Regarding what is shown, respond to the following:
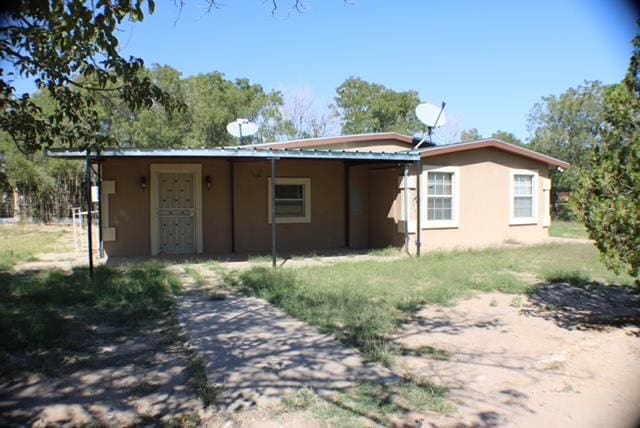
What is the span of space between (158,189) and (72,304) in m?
5.41

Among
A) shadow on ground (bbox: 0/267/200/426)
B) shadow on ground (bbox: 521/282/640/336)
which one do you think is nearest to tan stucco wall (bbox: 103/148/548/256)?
shadow on ground (bbox: 0/267/200/426)

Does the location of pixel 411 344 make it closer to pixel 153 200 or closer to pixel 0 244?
pixel 153 200

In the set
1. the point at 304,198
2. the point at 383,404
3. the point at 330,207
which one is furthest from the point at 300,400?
the point at 330,207

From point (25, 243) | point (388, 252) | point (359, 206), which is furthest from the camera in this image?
point (25, 243)

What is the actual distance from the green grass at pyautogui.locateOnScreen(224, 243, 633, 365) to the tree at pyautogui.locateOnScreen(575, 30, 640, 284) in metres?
2.21

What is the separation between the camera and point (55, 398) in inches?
158

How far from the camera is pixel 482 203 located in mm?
14000

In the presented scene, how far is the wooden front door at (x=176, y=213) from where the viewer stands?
490 inches

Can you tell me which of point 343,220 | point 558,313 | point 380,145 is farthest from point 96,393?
point 380,145

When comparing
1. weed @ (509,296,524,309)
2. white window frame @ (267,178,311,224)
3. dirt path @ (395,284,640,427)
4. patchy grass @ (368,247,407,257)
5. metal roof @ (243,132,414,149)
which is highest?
metal roof @ (243,132,414,149)

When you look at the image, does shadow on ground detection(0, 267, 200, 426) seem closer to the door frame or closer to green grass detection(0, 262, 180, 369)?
green grass detection(0, 262, 180, 369)

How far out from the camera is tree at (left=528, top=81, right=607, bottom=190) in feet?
88.1

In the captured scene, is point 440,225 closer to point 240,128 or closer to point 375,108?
point 240,128

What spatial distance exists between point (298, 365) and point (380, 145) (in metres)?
11.2
